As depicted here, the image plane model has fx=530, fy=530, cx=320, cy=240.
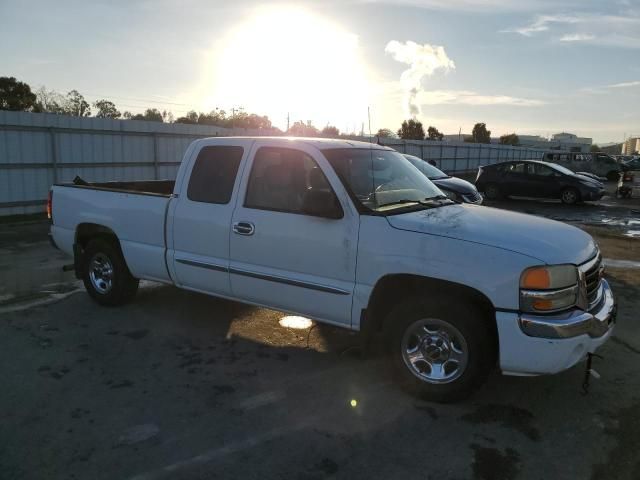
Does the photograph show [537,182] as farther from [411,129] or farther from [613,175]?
[411,129]

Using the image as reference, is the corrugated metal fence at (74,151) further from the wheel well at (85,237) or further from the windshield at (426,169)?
the wheel well at (85,237)

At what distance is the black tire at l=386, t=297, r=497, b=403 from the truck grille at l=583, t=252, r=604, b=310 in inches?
31.6

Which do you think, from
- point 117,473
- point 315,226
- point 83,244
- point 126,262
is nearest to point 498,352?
point 315,226

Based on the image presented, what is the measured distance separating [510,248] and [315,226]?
4.87 ft

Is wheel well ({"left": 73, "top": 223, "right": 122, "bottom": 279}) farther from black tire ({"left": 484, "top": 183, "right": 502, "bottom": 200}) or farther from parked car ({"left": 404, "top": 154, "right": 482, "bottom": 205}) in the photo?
black tire ({"left": 484, "top": 183, "right": 502, "bottom": 200})

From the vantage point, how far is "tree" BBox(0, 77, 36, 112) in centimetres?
4631

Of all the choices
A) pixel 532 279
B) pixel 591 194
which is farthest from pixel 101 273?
pixel 591 194

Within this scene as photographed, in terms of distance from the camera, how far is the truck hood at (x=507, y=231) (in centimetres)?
360

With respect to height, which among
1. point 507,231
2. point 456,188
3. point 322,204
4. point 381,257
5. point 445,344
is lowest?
point 445,344

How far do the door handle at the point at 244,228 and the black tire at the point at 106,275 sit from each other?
6.11 ft

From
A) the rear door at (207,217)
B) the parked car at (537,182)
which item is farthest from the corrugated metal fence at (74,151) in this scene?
the parked car at (537,182)

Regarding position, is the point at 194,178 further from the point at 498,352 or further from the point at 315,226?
the point at 498,352

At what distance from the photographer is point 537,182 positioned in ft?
64.5

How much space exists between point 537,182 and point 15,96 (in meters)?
46.0
